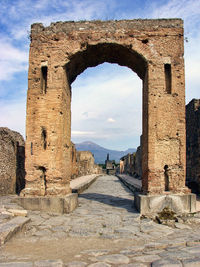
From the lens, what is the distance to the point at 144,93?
22.7ft

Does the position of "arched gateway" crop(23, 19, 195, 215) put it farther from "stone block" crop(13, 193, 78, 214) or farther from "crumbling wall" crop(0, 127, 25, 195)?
"crumbling wall" crop(0, 127, 25, 195)

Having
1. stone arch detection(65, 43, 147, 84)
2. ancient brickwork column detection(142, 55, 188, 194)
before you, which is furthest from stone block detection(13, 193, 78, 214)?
stone arch detection(65, 43, 147, 84)

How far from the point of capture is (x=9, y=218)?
15.5 ft

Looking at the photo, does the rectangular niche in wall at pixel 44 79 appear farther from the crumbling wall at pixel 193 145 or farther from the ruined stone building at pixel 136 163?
the ruined stone building at pixel 136 163

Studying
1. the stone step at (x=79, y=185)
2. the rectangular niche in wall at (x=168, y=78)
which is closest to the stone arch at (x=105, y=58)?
the rectangular niche in wall at (x=168, y=78)

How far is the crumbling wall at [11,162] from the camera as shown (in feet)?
25.8

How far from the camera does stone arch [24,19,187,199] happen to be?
6.22m

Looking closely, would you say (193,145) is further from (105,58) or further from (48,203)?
(48,203)

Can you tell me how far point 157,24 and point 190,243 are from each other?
5.44 m

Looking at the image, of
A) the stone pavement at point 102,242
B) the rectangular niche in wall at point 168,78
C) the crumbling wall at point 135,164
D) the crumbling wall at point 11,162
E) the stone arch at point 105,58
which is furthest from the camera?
the crumbling wall at point 135,164

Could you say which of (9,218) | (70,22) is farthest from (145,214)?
(70,22)

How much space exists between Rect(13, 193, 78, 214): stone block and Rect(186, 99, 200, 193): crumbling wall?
575cm

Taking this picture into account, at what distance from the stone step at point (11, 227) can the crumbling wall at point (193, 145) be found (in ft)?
23.2

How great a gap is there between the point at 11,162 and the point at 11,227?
4.32 meters
